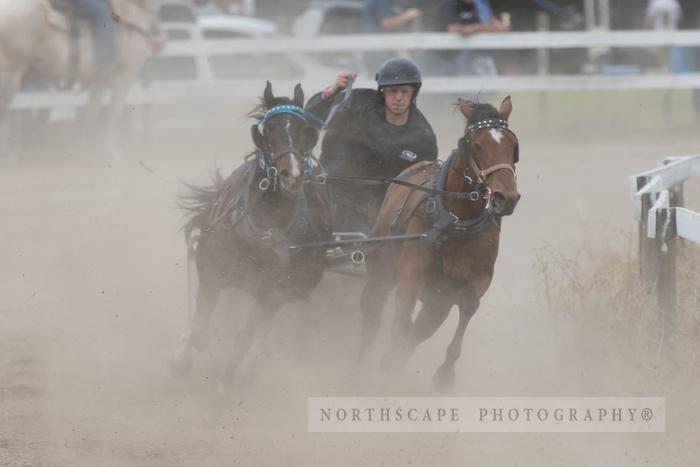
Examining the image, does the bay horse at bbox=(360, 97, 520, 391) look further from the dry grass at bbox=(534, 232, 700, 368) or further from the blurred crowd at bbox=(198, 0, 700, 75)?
the blurred crowd at bbox=(198, 0, 700, 75)

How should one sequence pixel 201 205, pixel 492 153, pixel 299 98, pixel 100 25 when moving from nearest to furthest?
pixel 492 153
pixel 299 98
pixel 201 205
pixel 100 25

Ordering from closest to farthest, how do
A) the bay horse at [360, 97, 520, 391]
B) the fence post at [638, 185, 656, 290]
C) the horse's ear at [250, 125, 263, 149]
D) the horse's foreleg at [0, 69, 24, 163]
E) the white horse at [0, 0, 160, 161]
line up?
the bay horse at [360, 97, 520, 391], the horse's ear at [250, 125, 263, 149], the fence post at [638, 185, 656, 290], the white horse at [0, 0, 160, 161], the horse's foreleg at [0, 69, 24, 163]

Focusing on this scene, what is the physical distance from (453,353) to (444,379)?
175 millimetres

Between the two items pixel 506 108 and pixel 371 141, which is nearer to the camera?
pixel 506 108

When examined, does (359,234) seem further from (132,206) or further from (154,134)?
(154,134)

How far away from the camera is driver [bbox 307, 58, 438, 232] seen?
325 inches

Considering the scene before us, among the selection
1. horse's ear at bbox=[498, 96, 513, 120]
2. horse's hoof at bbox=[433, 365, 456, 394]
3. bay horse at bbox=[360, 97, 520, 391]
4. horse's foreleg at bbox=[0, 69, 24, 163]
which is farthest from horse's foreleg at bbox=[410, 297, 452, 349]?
horse's foreleg at bbox=[0, 69, 24, 163]

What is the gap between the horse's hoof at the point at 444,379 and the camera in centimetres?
748

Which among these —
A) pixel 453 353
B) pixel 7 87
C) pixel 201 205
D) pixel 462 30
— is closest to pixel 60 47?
pixel 7 87

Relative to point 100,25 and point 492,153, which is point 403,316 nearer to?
point 492,153

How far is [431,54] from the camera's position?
17.9m

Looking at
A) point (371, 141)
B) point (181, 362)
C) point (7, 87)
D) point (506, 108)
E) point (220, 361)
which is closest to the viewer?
point (506, 108)

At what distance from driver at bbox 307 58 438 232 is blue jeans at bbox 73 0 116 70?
7.27m

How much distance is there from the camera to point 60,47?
579 inches
